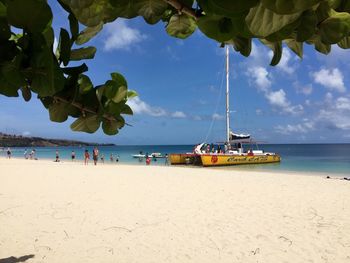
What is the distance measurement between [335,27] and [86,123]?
705mm

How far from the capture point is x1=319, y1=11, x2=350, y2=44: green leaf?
2.10ft

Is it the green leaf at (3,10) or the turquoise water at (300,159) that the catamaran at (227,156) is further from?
the green leaf at (3,10)

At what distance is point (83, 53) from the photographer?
1.03 meters

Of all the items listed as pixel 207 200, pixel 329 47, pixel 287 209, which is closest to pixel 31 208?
pixel 207 200

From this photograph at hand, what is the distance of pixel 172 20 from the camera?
1.00 metres

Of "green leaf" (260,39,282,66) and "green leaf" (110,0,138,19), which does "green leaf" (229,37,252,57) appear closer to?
"green leaf" (260,39,282,66)

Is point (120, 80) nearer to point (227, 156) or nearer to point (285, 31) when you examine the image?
point (285, 31)

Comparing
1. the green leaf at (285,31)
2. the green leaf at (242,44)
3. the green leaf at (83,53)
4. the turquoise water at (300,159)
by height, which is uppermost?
the green leaf at (83,53)

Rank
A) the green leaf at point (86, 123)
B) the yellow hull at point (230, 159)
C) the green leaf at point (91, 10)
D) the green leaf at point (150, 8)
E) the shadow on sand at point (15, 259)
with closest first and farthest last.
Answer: the green leaf at point (91, 10) → the green leaf at point (150, 8) → the green leaf at point (86, 123) → the shadow on sand at point (15, 259) → the yellow hull at point (230, 159)

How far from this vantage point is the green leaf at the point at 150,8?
0.80 metres

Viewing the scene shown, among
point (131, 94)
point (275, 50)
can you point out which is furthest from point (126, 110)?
point (275, 50)

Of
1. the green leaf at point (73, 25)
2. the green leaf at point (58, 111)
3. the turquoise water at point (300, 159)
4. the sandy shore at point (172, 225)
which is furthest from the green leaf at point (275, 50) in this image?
the turquoise water at point (300, 159)

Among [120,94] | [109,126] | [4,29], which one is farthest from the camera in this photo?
[109,126]

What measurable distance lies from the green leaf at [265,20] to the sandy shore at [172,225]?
524cm
